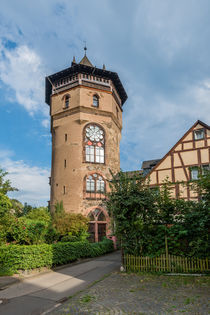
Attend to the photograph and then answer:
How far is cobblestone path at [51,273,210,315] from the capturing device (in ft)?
21.5

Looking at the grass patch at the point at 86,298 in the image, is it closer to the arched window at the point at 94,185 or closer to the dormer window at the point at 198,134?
the dormer window at the point at 198,134

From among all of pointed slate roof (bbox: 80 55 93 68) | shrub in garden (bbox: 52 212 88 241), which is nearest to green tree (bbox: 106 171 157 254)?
shrub in garden (bbox: 52 212 88 241)

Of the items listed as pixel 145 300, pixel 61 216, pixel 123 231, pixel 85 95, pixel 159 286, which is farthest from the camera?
pixel 85 95

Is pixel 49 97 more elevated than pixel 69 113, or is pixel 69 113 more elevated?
pixel 49 97

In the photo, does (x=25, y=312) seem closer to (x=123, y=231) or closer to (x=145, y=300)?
(x=145, y=300)

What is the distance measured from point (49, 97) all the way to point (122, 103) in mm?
10608

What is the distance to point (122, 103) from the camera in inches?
1436

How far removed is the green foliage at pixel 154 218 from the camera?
11539 millimetres

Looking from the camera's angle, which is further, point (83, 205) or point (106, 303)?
point (83, 205)

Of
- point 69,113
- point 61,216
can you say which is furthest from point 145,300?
point 69,113

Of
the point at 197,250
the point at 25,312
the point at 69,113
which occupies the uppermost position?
the point at 69,113

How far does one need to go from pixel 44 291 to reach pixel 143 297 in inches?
147

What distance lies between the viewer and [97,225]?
2595 centimetres

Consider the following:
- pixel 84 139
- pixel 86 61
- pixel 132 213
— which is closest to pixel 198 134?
pixel 132 213
